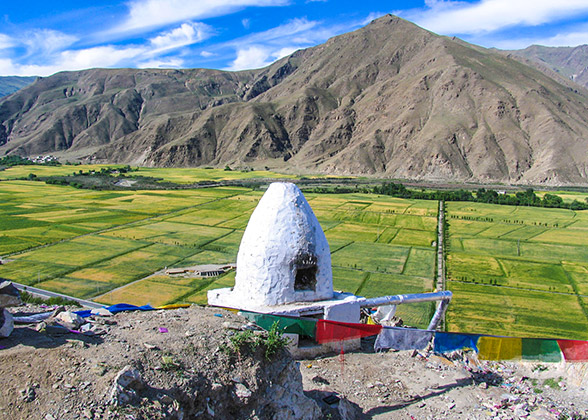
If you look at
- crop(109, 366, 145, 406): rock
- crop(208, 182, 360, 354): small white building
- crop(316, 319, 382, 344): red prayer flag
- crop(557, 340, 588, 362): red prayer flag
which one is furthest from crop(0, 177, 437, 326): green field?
crop(109, 366, 145, 406): rock

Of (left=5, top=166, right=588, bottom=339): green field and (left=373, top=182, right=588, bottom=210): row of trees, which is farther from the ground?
(left=373, top=182, right=588, bottom=210): row of trees

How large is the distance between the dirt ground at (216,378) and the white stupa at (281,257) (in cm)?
238

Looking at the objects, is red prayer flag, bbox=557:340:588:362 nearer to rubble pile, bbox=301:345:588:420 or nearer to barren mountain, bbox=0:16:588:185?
rubble pile, bbox=301:345:588:420

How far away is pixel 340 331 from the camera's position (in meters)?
12.6

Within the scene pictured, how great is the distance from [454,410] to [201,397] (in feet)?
21.0

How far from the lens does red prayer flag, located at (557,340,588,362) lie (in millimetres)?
12516

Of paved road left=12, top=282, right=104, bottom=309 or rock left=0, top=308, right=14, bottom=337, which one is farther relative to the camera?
paved road left=12, top=282, right=104, bottom=309

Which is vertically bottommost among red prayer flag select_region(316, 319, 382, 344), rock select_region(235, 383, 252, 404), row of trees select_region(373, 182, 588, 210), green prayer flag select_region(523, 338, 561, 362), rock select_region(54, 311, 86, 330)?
row of trees select_region(373, 182, 588, 210)

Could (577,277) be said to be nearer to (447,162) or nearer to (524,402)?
(524,402)

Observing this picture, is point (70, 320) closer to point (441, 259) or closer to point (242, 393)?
point (242, 393)

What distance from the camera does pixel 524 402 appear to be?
37.2 ft

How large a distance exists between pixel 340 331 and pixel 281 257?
9.40 ft

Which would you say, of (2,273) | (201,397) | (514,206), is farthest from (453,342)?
(514,206)

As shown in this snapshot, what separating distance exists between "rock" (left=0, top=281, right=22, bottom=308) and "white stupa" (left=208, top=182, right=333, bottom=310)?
7.07 metres
